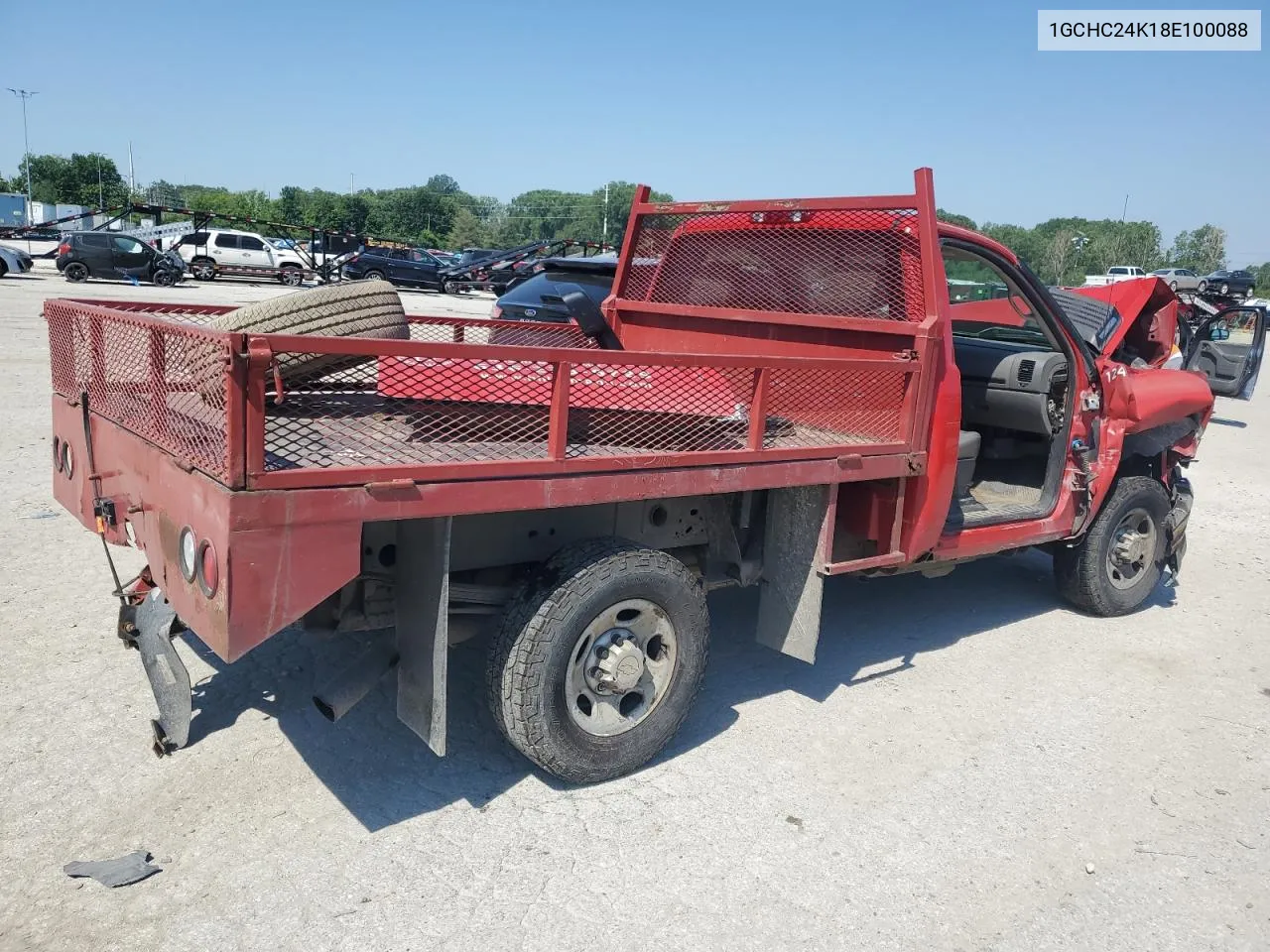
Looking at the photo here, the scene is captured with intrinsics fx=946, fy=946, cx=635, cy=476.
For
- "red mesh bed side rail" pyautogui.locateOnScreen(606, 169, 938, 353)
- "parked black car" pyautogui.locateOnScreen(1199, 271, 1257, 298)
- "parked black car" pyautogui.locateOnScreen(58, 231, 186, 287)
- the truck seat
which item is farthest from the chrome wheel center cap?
"parked black car" pyautogui.locateOnScreen(58, 231, 186, 287)

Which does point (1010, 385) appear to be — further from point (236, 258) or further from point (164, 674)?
point (236, 258)

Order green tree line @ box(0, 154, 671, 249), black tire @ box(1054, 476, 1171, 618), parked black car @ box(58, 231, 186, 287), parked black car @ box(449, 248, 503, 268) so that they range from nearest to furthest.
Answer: black tire @ box(1054, 476, 1171, 618), parked black car @ box(58, 231, 186, 287), parked black car @ box(449, 248, 503, 268), green tree line @ box(0, 154, 671, 249)

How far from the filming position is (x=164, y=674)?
10.7 ft

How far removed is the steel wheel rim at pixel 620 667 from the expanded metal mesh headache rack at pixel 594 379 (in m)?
0.60

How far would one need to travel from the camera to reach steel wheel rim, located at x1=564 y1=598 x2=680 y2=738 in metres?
3.27

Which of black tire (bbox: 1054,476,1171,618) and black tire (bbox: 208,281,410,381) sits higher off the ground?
black tire (bbox: 208,281,410,381)

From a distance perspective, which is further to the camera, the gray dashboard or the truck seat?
the gray dashboard

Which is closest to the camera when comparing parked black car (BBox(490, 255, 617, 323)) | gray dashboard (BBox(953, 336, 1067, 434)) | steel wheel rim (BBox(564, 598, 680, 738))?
steel wheel rim (BBox(564, 598, 680, 738))

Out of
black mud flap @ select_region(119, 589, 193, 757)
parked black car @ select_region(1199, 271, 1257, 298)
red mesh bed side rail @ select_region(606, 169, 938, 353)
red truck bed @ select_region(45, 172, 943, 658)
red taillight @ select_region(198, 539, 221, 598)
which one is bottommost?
black mud flap @ select_region(119, 589, 193, 757)

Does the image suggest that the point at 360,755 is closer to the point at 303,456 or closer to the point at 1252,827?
the point at 303,456

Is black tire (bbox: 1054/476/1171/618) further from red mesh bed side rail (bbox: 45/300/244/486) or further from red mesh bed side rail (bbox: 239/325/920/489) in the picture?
red mesh bed side rail (bbox: 45/300/244/486)

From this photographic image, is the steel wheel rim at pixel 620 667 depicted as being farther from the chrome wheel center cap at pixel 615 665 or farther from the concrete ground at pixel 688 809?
the concrete ground at pixel 688 809

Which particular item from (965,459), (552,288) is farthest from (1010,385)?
(552,288)

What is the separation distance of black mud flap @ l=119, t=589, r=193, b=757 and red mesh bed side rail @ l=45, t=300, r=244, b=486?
2.15ft
